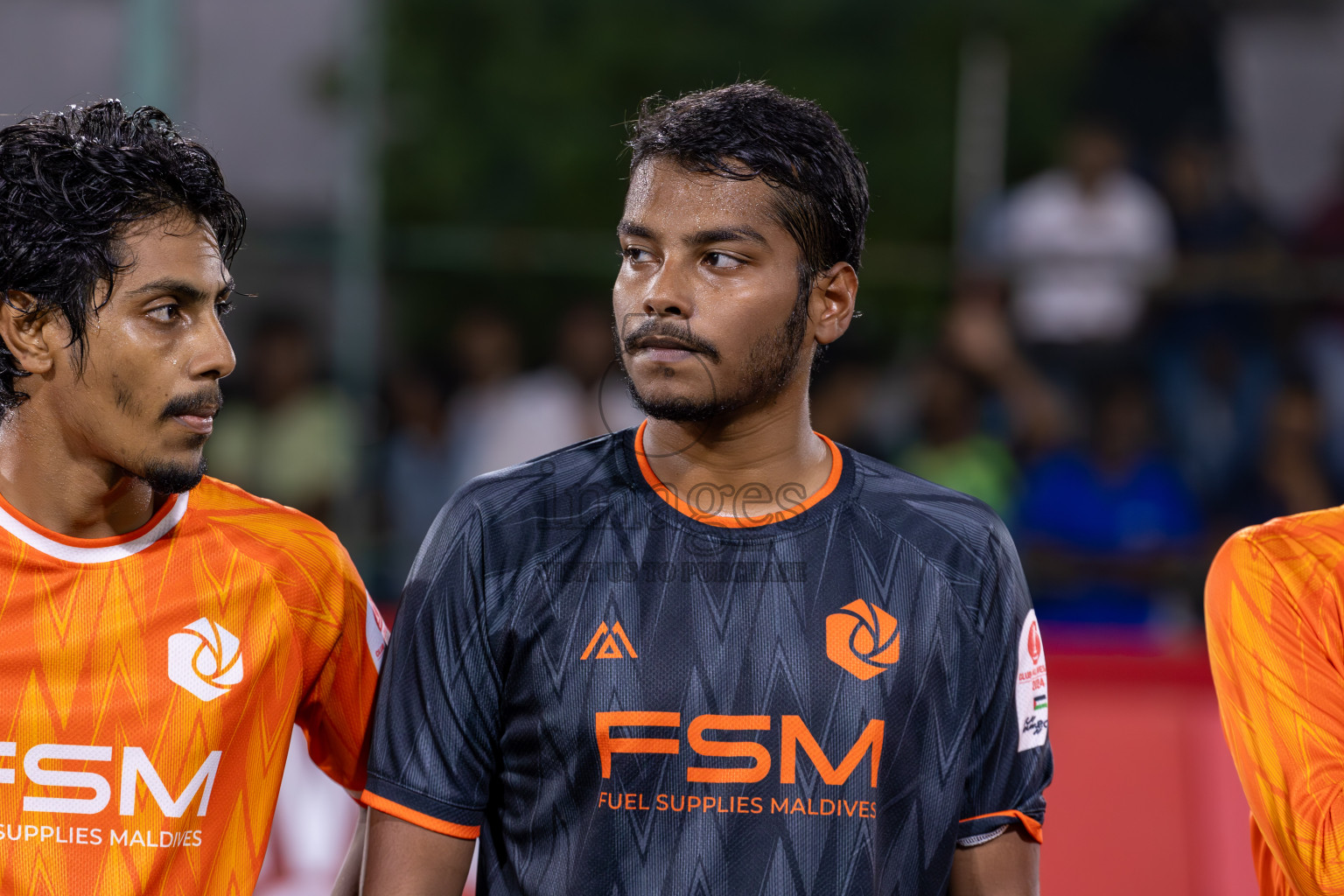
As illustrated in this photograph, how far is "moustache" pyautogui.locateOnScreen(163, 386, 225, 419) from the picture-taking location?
2.46m

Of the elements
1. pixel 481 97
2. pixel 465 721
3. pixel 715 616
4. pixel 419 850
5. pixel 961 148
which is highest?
pixel 481 97

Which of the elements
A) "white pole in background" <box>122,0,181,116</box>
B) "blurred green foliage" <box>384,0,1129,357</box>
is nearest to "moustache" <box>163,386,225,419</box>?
"white pole in background" <box>122,0,181,116</box>

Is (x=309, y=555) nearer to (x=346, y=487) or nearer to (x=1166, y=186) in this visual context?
(x=346, y=487)

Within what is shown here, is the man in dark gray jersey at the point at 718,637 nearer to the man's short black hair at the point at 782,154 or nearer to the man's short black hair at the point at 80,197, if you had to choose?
the man's short black hair at the point at 782,154

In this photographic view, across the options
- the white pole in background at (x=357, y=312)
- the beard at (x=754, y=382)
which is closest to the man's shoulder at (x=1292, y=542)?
the beard at (x=754, y=382)

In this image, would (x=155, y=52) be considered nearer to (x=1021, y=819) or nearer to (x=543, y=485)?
(x=543, y=485)

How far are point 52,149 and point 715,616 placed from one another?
1.38 m

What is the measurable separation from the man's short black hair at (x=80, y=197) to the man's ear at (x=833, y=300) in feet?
3.54

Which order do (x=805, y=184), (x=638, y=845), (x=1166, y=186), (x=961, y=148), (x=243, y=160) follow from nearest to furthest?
(x=638, y=845)
(x=805, y=184)
(x=1166, y=186)
(x=961, y=148)
(x=243, y=160)

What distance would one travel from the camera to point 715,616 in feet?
8.24

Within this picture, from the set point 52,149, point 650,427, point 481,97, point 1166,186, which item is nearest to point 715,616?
point 650,427

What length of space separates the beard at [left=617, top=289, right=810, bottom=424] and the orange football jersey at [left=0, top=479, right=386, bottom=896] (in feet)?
2.15

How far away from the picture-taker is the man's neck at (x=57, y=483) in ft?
8.28

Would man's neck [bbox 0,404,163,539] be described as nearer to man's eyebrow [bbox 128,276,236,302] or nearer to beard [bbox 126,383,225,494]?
beard [bbox 126,383,225,494]
